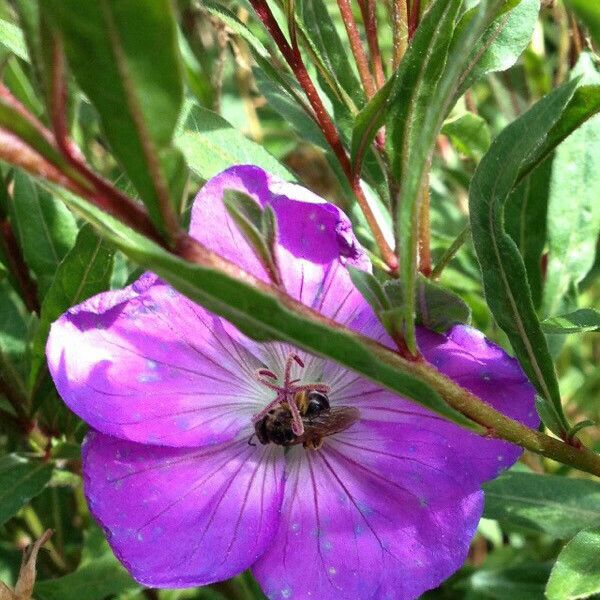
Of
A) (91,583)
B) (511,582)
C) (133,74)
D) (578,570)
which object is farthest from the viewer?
(511,582)

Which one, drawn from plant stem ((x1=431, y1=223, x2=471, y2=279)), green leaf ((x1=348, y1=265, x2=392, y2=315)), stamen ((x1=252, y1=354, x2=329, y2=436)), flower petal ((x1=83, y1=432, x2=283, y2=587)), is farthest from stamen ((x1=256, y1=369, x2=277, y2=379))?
green leaf ((x1=348, y1=265, x2=392, y2=315))

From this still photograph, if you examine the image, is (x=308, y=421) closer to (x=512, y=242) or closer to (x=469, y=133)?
(x=512, y=242)

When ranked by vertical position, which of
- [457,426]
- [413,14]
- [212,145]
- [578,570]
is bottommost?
[578,570]

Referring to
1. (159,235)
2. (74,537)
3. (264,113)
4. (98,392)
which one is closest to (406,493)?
(98,392)

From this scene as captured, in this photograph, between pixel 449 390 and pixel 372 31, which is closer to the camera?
pixel 449 390

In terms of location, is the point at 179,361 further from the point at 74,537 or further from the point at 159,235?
the point at 74,537

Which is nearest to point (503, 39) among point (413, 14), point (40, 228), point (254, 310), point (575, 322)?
point (413, 14)
